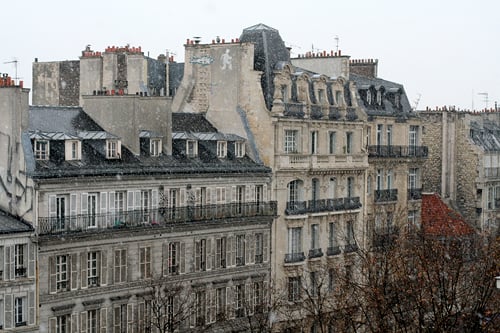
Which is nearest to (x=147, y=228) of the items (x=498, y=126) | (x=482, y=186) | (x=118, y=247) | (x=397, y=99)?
(x=118, y=247)

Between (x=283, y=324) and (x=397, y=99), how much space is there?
19.0 m

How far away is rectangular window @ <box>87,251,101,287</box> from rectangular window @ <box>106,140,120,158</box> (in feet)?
14.0

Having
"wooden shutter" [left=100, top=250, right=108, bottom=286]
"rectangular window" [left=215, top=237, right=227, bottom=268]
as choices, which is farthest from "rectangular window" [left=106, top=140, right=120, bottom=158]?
"rectangular window" [left=215, top=237, right=227, bottom=268]

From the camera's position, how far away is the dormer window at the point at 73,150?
56.0 m

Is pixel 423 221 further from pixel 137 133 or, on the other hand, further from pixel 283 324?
pixel 137 133

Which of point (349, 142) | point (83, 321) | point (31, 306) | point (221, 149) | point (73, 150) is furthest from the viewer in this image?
point (349, 142)

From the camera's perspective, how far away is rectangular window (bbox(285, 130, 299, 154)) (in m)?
68.9

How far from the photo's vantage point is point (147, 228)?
59281 millimetres

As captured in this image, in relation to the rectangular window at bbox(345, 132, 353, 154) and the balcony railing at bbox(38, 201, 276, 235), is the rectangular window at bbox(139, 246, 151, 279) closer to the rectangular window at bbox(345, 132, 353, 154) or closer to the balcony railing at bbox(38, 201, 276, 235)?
the balcony railing at bbox(38, 201, 276, 235)

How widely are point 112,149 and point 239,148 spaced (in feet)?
33.2

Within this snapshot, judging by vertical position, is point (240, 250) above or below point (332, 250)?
above

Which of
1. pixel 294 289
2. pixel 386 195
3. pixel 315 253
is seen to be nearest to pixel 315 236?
pixel 315 253

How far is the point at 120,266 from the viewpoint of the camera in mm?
58031

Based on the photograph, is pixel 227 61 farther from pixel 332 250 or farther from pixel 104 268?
pixel 104 268
